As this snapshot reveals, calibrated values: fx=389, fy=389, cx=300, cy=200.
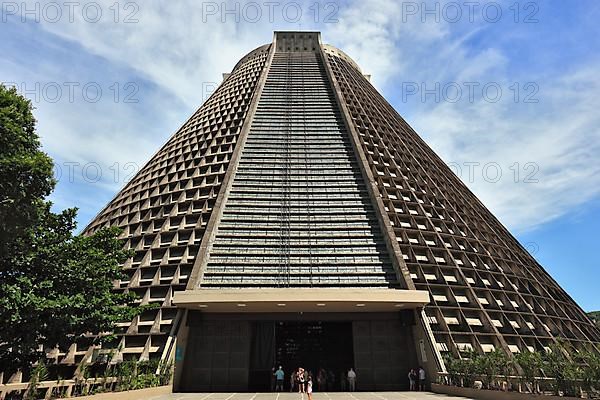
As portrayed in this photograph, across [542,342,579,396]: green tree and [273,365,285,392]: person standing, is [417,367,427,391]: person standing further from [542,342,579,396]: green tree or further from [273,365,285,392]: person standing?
[273,365,285,392]: person standing

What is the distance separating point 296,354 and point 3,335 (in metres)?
17.3

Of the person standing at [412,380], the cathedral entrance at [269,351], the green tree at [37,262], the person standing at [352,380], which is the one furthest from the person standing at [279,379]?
the green tree at [37,262]

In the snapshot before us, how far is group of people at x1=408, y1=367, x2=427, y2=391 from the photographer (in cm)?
2158

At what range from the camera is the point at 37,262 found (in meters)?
16.3

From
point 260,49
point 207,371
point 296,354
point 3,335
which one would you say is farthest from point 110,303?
point 260,49

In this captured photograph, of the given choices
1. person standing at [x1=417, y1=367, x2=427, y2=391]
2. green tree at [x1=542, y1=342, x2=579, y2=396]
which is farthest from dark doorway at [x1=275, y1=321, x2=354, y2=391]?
green tree at [x1=542, y1=342, x2=579, y2=396]

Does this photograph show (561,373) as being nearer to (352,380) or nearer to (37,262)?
(352,380)

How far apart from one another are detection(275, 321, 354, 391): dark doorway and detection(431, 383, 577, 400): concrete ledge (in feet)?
22.3

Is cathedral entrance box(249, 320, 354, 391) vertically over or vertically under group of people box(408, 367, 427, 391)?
over

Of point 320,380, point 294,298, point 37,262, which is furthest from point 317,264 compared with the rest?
point 37,262

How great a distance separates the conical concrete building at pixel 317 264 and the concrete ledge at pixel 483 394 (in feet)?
3.62

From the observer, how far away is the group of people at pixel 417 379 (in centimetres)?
2158

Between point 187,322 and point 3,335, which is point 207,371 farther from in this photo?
point 3,335

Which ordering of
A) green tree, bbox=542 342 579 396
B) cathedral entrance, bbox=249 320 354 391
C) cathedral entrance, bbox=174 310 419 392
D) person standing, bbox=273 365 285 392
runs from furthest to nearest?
cathedral entrance, bbox=249 320 354 391, cathedral entrance, bbox=174 310 419 392, person standing, bbox=273 365 285 392, green tree, bbox=542 342 579 396
